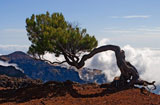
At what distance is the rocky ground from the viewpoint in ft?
56.7

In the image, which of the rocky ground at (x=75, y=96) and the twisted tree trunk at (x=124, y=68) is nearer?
the rocky ground at (x=75, y=96)

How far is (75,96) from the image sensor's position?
62.7 feet

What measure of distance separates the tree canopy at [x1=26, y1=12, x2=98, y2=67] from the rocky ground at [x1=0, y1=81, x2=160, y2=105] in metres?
3.44

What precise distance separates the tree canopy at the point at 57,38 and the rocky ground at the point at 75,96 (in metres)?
3.44

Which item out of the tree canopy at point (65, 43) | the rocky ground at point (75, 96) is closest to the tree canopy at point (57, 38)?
the tree canopy at point (65, 43)

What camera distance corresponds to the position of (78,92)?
20.2 metres

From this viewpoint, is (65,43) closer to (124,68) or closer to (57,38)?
(57,38)

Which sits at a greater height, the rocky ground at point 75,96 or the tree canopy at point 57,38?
the tree canopy at point 57,38

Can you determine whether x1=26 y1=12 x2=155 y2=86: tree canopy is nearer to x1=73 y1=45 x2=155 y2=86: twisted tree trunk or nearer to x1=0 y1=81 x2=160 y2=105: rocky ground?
x1=73 y1=45 x2=155 y2=86: twisted tree trunk

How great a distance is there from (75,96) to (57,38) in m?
6.14

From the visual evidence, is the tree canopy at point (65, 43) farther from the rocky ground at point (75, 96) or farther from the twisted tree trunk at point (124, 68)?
the rocky ground at point (75, 96)

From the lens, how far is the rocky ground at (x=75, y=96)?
680 inches

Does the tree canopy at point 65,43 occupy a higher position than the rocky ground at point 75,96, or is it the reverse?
the tree canopy at point 65,43

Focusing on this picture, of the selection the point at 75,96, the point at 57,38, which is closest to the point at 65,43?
the point at 57,38
